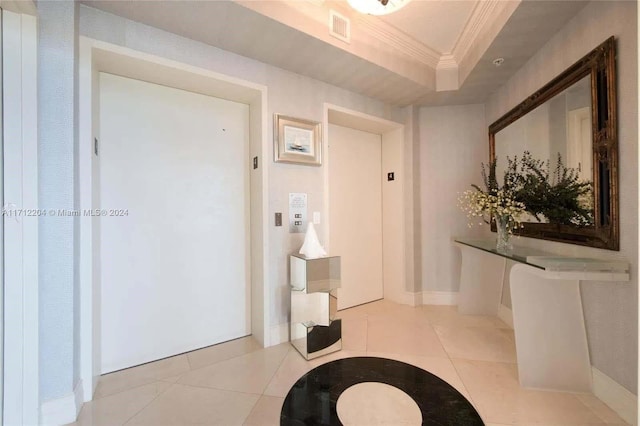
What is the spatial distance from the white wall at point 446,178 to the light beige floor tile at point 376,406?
6.12 feet

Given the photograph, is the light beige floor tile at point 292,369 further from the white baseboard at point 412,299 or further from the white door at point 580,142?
the white door at point 580,142

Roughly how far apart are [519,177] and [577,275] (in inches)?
42.4

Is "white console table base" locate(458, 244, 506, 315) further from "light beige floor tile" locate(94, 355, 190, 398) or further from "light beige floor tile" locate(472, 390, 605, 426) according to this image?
"light beige floor tile" locate(94, 355, 190, 398)

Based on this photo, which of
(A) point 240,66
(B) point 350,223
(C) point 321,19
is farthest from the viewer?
(B) point 350,223

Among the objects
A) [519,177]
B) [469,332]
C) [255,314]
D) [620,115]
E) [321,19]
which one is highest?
[321,19]

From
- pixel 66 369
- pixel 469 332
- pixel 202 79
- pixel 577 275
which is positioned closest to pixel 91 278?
pixel 66 369

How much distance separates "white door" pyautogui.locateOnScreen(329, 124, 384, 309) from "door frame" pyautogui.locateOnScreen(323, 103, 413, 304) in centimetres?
7

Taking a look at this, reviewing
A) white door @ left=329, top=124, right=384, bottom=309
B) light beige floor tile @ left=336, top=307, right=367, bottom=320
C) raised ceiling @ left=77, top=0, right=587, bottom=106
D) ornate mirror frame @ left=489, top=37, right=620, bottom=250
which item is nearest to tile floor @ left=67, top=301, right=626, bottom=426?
light beige floor tile @ left=336, top=307, right=367, bottom=320

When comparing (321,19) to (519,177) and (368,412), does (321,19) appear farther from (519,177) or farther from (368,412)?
(368,412)

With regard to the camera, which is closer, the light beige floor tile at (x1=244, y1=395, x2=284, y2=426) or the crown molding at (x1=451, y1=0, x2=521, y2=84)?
the light beige floor tile at (x1=244, y1=395, x2=284, y2=426)

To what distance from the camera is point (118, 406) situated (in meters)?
1.51

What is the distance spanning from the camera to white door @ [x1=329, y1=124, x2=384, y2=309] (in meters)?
3.05

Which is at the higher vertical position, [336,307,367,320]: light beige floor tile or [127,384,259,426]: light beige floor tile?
[127,384,259,426]: light beige floor tile

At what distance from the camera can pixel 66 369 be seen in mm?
1421
